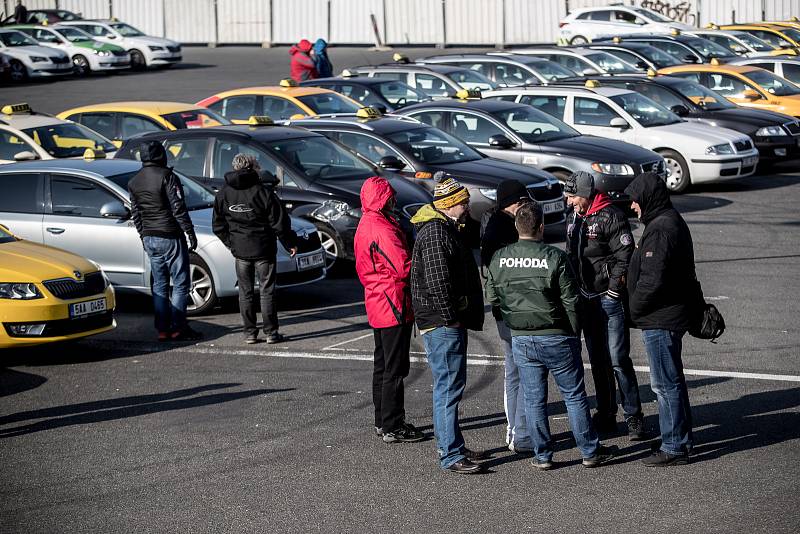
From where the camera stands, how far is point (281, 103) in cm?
1988

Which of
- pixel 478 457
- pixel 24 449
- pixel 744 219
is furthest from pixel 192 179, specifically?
pixel 744 219

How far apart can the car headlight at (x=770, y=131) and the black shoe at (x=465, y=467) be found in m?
15.4

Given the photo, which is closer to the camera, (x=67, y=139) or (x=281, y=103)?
(x=67, y=139)

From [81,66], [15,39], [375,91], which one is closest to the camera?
[375,91]

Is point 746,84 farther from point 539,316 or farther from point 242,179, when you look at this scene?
point 539,316

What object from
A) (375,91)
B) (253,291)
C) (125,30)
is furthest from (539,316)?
(125,30)

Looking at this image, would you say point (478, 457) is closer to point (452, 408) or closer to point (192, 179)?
point (452, 408)

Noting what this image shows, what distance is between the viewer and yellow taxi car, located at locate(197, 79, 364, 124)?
64.9 feet

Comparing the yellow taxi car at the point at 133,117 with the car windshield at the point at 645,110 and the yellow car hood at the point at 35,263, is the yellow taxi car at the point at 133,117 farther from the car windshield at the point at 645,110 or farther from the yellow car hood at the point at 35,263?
the yellow car hood at the point at 35,263

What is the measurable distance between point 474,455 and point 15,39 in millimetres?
33823

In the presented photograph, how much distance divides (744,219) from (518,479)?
1099cm

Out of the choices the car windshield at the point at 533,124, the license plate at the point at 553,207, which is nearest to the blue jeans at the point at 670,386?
the license plate at the point at 553,207

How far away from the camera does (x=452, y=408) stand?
7.32 metres

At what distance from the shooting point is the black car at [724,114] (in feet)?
69.4
